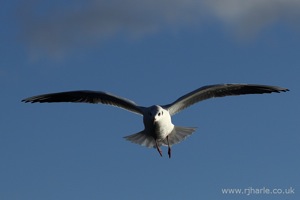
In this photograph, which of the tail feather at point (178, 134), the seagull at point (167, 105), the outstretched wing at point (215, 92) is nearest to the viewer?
the seagull at point (167, 105)

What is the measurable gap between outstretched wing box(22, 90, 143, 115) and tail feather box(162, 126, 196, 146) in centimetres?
108

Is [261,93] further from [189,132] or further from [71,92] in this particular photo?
[71,92]

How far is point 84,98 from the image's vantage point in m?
14.7

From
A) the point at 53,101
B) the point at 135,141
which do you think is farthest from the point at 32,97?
the point at 135,141

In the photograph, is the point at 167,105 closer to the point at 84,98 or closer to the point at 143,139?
the point at 143,139

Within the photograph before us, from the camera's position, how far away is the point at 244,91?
14.5 m

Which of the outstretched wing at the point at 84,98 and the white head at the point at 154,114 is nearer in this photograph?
the white head at the point at 154,114

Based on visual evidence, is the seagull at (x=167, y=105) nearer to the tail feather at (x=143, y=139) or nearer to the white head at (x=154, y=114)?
the tail feather at (x=143, y=139)

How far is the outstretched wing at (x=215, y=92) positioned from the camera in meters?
14.0

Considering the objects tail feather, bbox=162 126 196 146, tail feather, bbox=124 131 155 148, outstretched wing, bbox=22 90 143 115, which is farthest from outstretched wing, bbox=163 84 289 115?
outstretched wing, bbox=22 90 143 115

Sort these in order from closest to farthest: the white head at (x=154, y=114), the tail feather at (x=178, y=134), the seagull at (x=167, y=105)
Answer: the white head at (x=154, y=114) < the seagull at (x=167, y=105) < the tail feather at (x=178, y=134)

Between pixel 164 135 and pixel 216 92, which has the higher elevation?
pixel 216 92

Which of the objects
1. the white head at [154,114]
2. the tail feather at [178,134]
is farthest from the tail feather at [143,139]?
the white head at [154,114]

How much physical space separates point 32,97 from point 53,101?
1.75 feet
